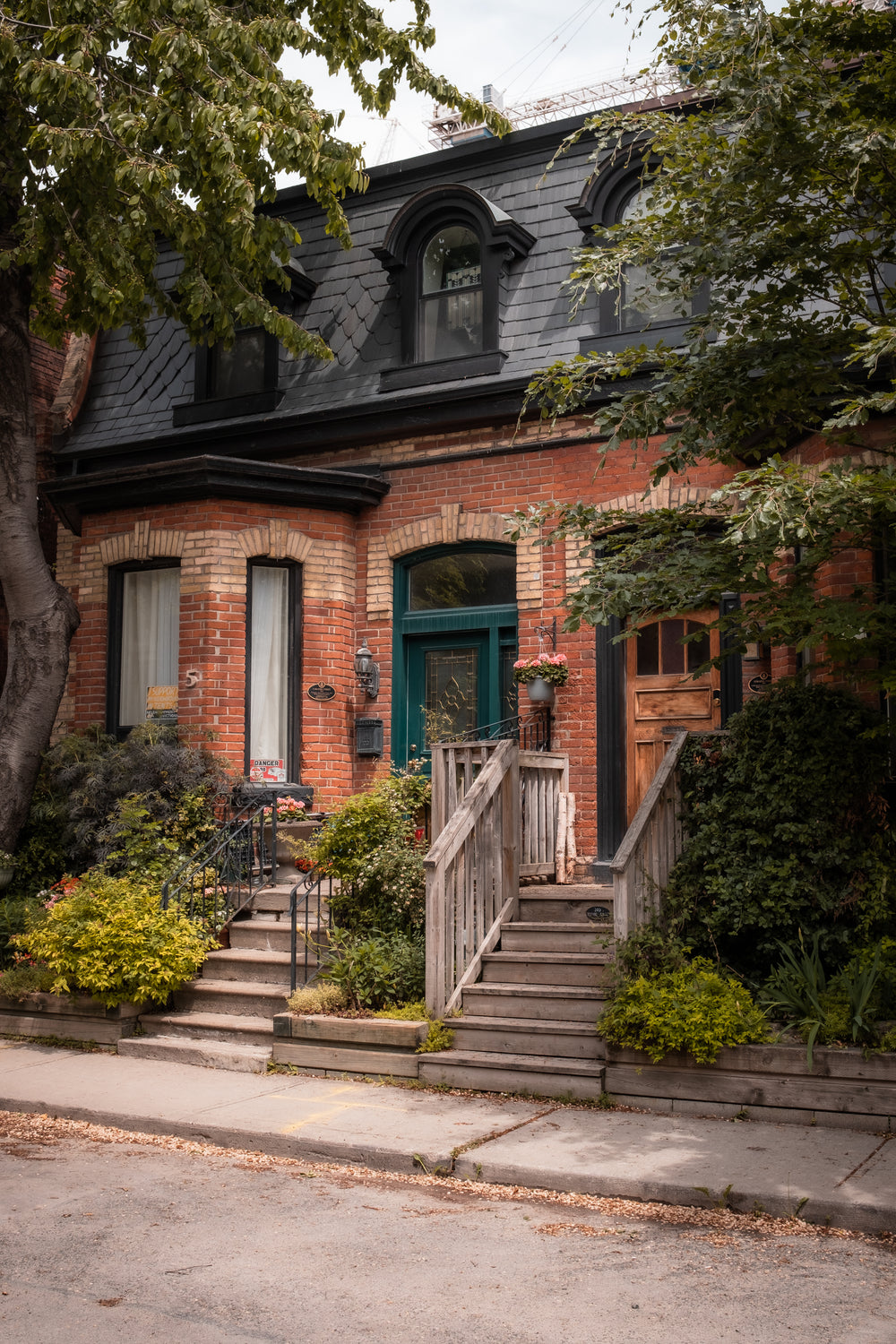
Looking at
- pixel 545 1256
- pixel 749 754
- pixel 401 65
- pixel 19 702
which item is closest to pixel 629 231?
pixel 749 754

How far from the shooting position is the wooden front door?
10.4 meters

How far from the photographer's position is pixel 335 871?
28.3 feet

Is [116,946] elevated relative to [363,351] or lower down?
lower down

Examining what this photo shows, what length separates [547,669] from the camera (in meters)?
10.5

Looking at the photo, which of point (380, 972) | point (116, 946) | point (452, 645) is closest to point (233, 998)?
point (116, 946)

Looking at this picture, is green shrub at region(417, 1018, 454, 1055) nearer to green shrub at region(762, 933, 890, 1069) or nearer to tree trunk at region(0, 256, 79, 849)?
green shrub at region(762, 933, 890, 1069)

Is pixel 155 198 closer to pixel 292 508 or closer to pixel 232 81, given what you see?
pixel 232 81

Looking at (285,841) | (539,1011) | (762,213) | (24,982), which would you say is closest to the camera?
(762,213)

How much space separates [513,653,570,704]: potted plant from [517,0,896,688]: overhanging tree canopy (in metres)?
2.75

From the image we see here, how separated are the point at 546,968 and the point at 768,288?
452 cm

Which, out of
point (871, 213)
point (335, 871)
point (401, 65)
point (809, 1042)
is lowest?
point (809, 1042)

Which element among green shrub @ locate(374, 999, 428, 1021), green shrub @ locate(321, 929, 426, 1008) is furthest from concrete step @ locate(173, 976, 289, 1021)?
green shrub @ locate(374, 999, 428, 1021)

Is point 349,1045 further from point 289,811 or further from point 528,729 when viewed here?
point 528,729

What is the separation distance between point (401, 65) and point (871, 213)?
5.10 metres
